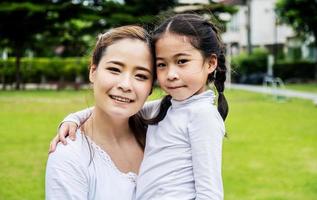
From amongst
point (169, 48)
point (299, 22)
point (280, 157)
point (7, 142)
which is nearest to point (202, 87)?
point (169, 48)

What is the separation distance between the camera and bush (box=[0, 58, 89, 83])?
30.0m

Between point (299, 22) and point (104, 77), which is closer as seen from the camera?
point (104, 77)

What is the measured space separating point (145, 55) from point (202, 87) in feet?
0.94

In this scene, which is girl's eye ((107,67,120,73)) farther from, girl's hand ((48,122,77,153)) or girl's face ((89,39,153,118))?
girl's hand ((48,122,77,153))

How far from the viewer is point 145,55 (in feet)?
6.64

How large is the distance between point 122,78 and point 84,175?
1.11 ft

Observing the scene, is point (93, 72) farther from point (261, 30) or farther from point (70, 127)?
point (261, 30)

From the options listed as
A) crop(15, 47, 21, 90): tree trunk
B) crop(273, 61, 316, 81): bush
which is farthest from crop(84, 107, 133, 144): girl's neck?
crop(273, 61, 316, 81): bush

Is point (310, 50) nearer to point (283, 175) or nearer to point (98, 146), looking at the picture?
point (283, 175)

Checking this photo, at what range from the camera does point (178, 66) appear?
2.14 meters

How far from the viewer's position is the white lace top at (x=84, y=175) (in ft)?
6.01

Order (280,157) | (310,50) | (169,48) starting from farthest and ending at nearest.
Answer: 1. (310,50)
2. (280,157)
3. (169,48)

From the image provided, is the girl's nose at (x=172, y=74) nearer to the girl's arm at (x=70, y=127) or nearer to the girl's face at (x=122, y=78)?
the girl's face at (x=122, y=78)

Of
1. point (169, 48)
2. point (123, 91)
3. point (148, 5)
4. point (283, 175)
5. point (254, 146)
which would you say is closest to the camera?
point (123, 91)
